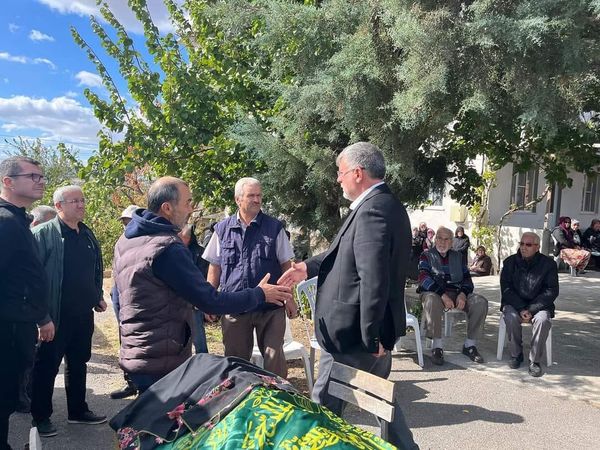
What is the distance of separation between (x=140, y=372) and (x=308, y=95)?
11.9 ft

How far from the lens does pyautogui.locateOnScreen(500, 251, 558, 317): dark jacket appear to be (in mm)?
5965

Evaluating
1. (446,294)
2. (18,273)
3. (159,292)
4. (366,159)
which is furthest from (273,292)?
(446,294)

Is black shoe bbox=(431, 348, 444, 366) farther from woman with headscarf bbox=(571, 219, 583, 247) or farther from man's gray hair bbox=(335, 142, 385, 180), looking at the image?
woman with headscarf bbox=(571, 219, 583, 247)

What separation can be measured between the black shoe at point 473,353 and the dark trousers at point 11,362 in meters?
4.70

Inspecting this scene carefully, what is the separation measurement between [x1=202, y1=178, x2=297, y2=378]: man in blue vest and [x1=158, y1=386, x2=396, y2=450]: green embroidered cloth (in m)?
2.13

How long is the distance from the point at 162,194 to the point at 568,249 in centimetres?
1329

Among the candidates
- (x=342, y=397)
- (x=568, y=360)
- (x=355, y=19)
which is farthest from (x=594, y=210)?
(x=342, y=397)

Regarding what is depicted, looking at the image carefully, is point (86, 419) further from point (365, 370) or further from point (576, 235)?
point (576, 235)

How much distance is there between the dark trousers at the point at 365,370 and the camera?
9.94 feet

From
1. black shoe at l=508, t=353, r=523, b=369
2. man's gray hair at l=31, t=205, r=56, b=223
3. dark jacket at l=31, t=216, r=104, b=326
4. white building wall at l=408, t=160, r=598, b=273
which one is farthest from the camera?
white building wall at l=408, t=160, r=598, b=273

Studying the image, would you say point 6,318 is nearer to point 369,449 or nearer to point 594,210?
point 369,449

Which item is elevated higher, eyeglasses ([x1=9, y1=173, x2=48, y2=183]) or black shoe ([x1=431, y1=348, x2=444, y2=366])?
eyeglasses ([x1=9, y1=173, x2=48, y2=183])

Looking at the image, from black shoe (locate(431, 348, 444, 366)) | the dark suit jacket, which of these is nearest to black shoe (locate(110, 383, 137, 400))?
the dark suit jacket

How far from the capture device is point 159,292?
9.00 ft
